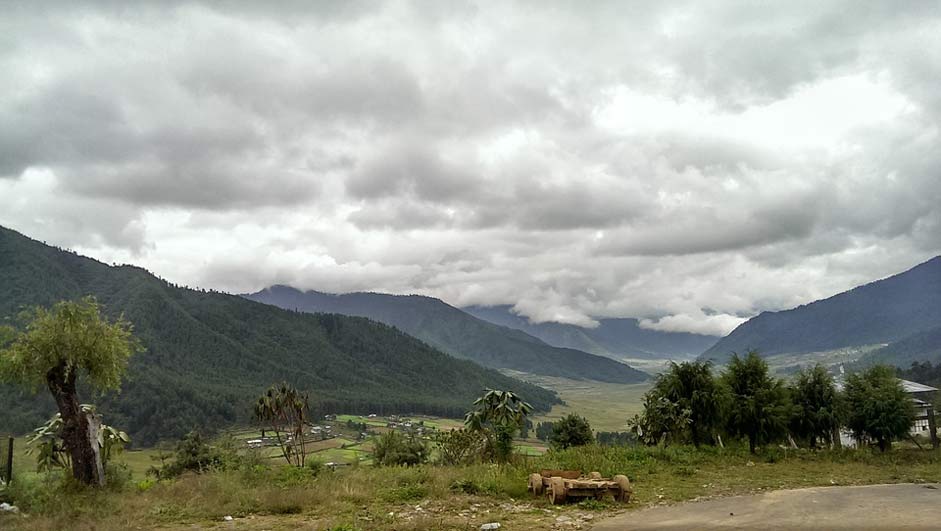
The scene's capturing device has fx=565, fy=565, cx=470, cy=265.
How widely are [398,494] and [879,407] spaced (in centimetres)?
2565

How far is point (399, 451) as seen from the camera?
36.6m

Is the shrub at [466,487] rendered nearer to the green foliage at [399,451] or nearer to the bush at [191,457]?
the green foliage at [399,451]

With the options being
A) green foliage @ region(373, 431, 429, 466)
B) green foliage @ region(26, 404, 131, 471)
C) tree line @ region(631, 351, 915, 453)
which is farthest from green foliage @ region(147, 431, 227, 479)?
tree line @ region(631, 351, 915, 453)

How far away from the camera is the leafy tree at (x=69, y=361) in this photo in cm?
1909

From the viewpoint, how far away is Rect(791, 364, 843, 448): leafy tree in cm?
3045

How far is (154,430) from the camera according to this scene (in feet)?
481

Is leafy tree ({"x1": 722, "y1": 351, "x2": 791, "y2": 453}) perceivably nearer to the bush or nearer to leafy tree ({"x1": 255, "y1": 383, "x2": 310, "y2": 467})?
leafy tree ({"x1": 255, "y1": 383, "x2": 310, "y2": 467})

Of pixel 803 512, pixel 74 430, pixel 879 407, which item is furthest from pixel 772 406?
pixel 74 430

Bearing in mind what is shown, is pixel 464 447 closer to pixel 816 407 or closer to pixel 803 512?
pixel 803 512

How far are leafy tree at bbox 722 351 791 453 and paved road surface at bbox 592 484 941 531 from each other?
34.3 feet

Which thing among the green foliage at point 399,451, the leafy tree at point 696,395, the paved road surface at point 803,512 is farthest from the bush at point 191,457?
the paved road surface at point 803,512

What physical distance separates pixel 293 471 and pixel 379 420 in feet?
569

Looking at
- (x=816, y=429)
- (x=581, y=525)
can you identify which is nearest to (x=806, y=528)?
(x=581, y=525)

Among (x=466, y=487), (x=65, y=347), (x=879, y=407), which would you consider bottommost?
(x=466, y=487)
